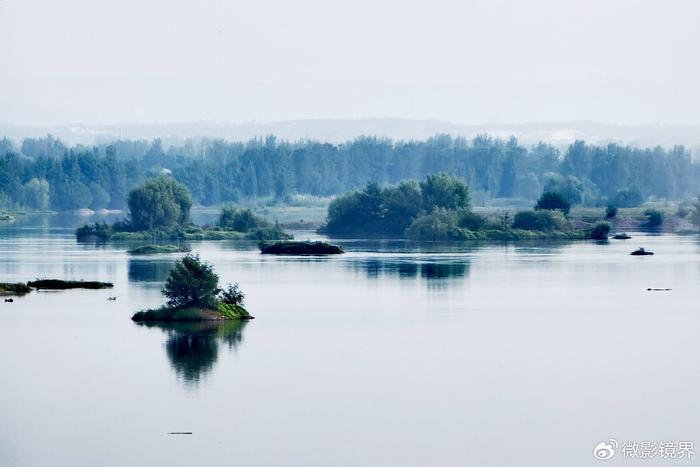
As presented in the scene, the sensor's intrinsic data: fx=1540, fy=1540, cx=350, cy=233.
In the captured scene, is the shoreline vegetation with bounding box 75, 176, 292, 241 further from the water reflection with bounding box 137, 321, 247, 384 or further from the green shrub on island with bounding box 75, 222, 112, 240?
the water reflection with bounding box 137, 321, 247, 384

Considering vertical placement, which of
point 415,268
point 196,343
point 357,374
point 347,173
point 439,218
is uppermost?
point 347,173

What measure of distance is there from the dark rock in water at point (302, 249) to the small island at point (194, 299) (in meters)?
26.9

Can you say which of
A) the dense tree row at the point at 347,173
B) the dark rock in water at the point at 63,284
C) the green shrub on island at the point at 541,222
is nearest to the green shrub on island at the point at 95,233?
the green shrub on island at the point at 541,222

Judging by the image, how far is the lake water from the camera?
21.9 metres

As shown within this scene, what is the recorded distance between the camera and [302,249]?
63.5 metres

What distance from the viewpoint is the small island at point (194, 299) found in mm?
33844

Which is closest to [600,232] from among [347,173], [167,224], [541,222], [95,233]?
[541,222]

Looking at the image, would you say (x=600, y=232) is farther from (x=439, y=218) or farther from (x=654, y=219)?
(x=654, y=219)

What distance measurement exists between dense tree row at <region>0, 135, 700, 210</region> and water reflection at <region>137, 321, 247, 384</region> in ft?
319

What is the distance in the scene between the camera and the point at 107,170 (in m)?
151

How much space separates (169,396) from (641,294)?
21.2 meters

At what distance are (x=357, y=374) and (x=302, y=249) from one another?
118 ft

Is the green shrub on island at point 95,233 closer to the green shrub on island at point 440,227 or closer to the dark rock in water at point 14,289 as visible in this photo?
the green shrub on island at point 440,227

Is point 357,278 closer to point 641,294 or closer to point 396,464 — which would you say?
point 641,294
